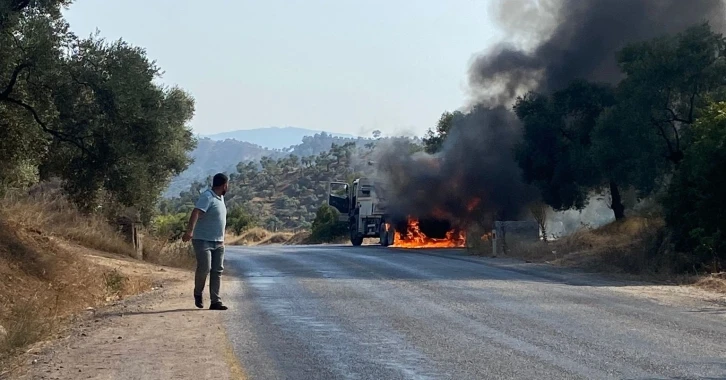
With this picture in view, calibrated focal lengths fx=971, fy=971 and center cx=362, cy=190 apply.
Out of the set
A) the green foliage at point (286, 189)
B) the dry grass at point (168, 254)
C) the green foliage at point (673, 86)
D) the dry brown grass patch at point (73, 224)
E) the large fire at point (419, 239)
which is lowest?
the dry grass at point (168, 254)

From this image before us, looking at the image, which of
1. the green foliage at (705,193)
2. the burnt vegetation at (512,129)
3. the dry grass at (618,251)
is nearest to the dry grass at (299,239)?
the burnt vegetation at (512,129)

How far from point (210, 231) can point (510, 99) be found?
29089 millimetres

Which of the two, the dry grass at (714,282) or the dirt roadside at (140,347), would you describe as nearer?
the dirt roadside at (140,347)

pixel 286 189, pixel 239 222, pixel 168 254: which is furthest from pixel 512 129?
pixel 286 189

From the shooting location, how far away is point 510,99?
4069 centimetres

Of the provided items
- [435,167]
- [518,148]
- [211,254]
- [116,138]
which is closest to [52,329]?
[211,254]

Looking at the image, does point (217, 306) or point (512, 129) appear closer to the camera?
point (217, 306)

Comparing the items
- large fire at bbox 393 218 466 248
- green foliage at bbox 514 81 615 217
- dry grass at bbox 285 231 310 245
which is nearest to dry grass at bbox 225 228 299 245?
dry grass at bbox 285 231 310 245

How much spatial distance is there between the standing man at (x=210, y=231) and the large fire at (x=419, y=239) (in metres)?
27.9

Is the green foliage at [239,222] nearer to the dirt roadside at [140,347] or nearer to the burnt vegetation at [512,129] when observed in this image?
the burnt vegetation at [512,129]

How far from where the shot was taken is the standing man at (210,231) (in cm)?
1302

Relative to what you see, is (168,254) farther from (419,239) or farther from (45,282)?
(419,239)

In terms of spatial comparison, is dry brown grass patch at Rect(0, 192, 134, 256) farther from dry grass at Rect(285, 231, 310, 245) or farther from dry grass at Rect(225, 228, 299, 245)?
dry grass at Rect(225, 228, 299, 245)

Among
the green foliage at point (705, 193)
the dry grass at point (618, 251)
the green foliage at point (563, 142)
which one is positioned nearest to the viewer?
the green foliage at point (705, 193)
